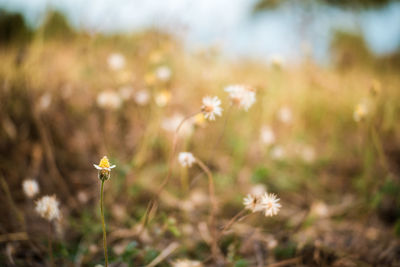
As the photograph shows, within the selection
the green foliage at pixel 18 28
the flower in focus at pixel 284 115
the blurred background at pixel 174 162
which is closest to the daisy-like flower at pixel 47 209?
the blurred background at pixel 174 162

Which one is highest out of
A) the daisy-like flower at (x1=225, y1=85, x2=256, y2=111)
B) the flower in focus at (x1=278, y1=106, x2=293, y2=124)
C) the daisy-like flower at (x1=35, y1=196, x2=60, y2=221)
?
the flower in focus at (x1=278, y1=106, x2=293, y2=124)

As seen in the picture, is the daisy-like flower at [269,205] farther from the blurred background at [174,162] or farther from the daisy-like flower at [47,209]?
the daisy-like flower at [47,209]

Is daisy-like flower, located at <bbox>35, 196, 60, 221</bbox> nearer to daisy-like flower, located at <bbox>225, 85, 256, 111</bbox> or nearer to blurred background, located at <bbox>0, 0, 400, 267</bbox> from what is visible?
blurred background, located at <bbox>0, 0, 400, 267</bbox>

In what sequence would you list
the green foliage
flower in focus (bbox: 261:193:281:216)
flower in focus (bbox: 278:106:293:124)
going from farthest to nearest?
the green foliage < flower in focus (bbox: 278:106:293:124) < flower in focus (bbox: 261:193:281:216)

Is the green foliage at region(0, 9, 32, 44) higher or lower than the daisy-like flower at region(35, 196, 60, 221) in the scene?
higher

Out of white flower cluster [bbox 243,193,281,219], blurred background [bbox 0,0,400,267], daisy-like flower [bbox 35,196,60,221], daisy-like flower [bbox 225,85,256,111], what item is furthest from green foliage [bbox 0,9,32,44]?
white flower cluster [bbox 243,193,281,219]

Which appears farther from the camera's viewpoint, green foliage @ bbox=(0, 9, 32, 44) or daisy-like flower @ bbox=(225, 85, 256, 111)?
green foliage @ bbox=(0, 9, 32, 44)

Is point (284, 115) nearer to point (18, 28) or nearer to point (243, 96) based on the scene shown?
point (243, 96)

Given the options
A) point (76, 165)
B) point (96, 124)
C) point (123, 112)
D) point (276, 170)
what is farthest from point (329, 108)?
point (76, 165)

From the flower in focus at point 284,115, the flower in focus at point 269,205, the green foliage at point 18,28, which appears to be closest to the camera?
the flower in focus at point 269,205
